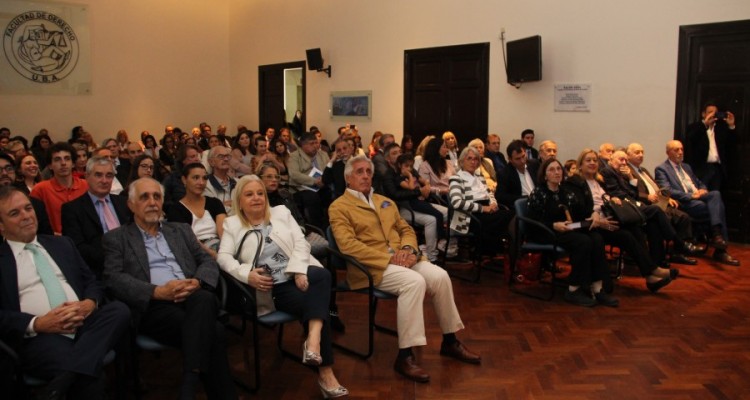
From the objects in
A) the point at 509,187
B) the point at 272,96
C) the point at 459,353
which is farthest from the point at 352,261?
the point at 272,96

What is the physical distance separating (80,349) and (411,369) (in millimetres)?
1727

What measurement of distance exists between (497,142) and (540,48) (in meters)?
1.36

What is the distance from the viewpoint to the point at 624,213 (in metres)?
5.32

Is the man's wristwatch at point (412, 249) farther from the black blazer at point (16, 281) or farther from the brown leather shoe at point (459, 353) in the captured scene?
the black blazer at point (16, 281)

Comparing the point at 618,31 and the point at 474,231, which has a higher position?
the point at 618,31

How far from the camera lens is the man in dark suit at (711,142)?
7.18m

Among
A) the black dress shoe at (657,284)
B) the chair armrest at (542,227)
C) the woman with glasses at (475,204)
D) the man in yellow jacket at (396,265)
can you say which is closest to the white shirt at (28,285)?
the man in yellow jacket at (396,265)

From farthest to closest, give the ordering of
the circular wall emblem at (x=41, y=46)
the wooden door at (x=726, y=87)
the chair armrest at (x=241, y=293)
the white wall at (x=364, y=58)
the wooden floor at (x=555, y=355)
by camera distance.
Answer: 1. the circular wall emblem at (x=41, y=46)
2. the white wall at (x=364, y=58)
3. the wooden door at (x=726, y=87)
4. the wooden floor at (x=555, y=355)
5. the chair armrest at (x=241, y=293)

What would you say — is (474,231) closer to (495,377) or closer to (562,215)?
(562,215)

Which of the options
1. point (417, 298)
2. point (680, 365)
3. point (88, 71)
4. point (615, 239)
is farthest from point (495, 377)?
point (88, 71)

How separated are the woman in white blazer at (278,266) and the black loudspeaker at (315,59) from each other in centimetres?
844

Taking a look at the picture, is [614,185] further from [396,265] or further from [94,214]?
[94,214]

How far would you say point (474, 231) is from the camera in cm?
580

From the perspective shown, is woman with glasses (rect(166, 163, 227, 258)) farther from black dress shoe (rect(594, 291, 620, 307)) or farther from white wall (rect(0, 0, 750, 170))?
white wall (rect(0, 0, 750, 170))
